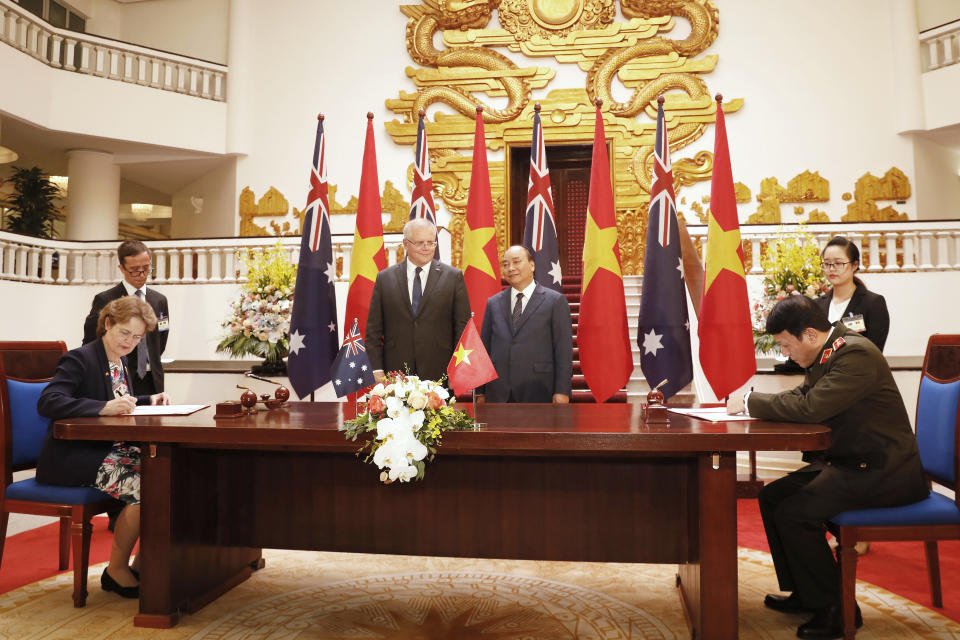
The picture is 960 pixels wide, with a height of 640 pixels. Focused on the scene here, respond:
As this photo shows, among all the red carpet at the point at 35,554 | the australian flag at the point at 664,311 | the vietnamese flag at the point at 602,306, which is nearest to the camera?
the red carpet at the point at 35,554

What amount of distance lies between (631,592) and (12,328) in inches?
304

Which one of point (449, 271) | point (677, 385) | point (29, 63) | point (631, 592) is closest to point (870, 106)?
point (677, 385)

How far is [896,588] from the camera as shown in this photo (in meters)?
3.06

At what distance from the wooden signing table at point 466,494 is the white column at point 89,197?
29.2 feet

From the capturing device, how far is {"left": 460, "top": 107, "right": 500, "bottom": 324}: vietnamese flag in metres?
5.45

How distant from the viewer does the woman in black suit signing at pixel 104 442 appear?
2836mm

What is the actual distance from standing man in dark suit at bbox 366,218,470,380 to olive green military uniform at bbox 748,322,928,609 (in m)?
1.68

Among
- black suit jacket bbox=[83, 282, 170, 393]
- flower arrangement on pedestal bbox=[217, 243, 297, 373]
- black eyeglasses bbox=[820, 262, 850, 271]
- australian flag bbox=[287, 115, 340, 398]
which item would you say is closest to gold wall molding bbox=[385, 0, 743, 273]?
flower arrangement on pedestal bbox=[217, 243, 297, 373]

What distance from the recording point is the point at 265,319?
6316 millimetres

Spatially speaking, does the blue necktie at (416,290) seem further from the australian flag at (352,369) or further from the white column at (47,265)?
the white column at (47,265)

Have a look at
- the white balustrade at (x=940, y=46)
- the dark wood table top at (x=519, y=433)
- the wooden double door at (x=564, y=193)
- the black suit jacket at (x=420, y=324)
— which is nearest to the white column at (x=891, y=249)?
the white balustrade at (x=940, y=46)

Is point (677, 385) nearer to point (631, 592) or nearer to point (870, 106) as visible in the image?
point (631, 592)

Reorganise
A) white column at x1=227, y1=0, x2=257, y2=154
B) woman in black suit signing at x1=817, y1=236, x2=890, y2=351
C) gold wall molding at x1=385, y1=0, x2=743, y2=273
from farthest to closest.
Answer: white column at x1=227, y1=0, x2=257, y2=154
gold wall molding at x1=385, y1=0, x2=743, y2=273
woman in black suit signing at x1=817, y1=236, x2=890, y2=351

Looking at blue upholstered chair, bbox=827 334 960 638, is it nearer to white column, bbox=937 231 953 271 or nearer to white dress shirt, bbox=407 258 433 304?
white dress shirt, bbox=407 258 433 304
